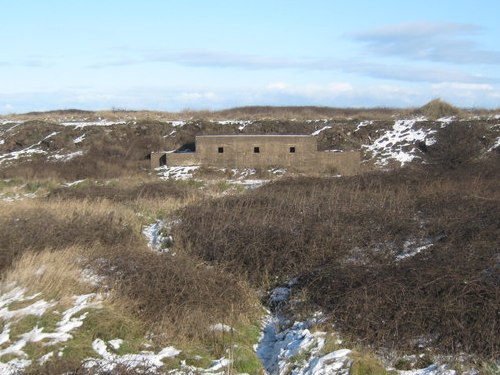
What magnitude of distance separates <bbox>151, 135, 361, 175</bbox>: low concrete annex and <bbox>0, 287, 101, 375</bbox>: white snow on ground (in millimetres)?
18254

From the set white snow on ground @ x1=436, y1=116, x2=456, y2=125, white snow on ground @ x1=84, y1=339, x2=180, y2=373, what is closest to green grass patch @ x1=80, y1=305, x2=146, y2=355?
white snow on ground @ x1=84, y1=339, x2=180, y2=373

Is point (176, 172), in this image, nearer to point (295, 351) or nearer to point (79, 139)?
point (79, 139)

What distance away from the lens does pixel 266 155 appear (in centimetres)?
2592

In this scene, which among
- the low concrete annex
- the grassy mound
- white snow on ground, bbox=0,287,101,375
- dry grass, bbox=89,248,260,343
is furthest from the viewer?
the grassy mound

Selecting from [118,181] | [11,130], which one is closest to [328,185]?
[118,181]

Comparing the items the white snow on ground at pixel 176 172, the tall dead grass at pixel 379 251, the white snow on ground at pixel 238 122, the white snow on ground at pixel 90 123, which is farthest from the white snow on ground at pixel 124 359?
the white snow on ground at pixel 90 123

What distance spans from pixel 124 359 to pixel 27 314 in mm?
1690

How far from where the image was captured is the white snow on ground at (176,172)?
24219 mm

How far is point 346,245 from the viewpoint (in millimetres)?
9461

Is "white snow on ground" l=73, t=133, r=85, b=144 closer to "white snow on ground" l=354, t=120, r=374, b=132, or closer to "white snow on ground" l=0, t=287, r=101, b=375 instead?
"white snow on ground" l=354, t=120, r=374, b=132

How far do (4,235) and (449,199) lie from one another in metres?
8.51

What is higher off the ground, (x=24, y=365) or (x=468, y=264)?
(x=468, y=264)

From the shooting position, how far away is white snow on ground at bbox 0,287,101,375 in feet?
20.4

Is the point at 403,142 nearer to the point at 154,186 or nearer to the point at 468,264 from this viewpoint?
the point at 154,186
